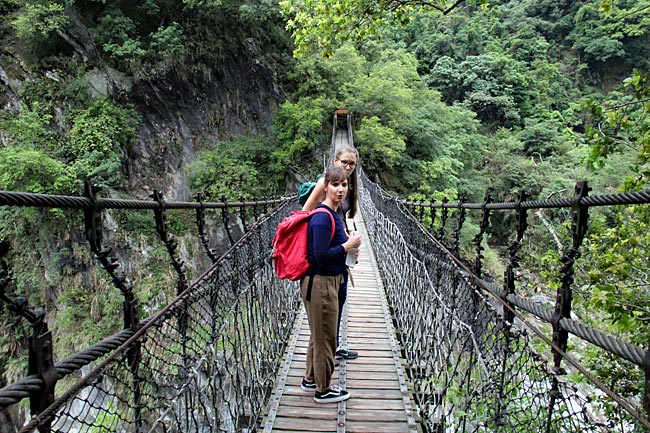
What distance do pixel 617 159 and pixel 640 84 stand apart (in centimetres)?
873

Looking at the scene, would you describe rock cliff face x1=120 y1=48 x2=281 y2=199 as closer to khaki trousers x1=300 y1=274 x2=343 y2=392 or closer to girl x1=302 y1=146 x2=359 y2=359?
girl x1=302 y1=146 x2=359 y2=359

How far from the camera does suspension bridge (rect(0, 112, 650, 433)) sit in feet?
2.56

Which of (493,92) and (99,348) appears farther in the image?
(493,92)

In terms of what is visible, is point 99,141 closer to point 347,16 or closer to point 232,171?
point 232,171

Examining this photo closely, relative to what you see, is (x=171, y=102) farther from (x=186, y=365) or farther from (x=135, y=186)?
(x=186, y=365)

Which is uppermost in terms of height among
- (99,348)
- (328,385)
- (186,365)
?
(99,348)

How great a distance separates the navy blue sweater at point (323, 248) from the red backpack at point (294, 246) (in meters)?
0.02

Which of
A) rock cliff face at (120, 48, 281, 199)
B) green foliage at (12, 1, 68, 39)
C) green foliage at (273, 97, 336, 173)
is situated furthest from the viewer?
green foliage at (273, 97, 336, 173)

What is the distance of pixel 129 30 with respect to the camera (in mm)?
9297

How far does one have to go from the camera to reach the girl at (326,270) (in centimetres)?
156

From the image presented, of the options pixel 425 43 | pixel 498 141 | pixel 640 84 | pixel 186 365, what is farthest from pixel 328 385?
pixel 425 43

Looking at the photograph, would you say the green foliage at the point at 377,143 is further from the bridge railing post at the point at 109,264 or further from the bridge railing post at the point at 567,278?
the bridge railing post at the point at 109,264

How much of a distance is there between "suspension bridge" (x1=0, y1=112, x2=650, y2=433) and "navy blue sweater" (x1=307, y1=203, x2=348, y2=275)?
0.36m

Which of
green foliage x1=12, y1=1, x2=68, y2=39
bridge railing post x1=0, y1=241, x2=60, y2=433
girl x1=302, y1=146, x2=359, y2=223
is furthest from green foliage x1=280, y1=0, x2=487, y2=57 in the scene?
green foliage x1=12, y1=1, x2=68, y2=39
